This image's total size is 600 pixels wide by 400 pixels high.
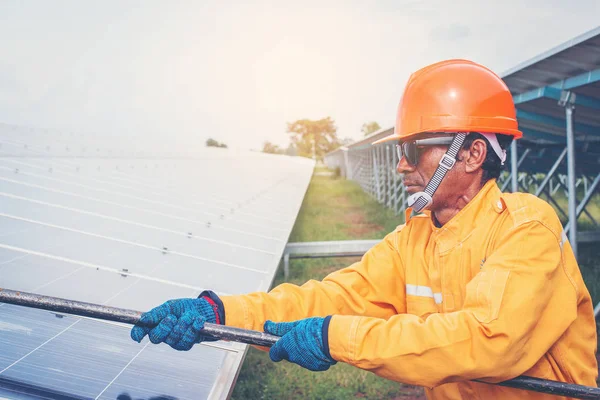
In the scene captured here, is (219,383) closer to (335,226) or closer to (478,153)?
(478,153)

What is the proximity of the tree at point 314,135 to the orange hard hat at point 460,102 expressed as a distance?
108 m

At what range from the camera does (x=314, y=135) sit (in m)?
113

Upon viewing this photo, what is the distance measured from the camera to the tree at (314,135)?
111 metres

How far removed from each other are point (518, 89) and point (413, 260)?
19.1 ft

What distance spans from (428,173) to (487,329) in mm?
782

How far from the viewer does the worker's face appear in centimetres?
205

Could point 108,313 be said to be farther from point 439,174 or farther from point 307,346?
point 439,174

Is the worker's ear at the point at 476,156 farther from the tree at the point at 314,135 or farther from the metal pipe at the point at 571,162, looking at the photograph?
the tree at the point at 314,135

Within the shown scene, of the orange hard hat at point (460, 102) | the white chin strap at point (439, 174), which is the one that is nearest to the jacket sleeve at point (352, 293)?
the white chin strap at point (439, 174)

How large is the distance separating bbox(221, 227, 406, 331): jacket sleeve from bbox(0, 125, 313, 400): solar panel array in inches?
17.1

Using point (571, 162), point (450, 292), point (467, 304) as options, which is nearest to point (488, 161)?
point (450, 292)

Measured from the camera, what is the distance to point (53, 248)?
3.59 m

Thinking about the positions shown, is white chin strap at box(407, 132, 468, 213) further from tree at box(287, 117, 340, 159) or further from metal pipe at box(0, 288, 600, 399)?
tree at box(287, 117, 340, 159)

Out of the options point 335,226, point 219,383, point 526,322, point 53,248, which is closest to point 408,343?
point 526,322
